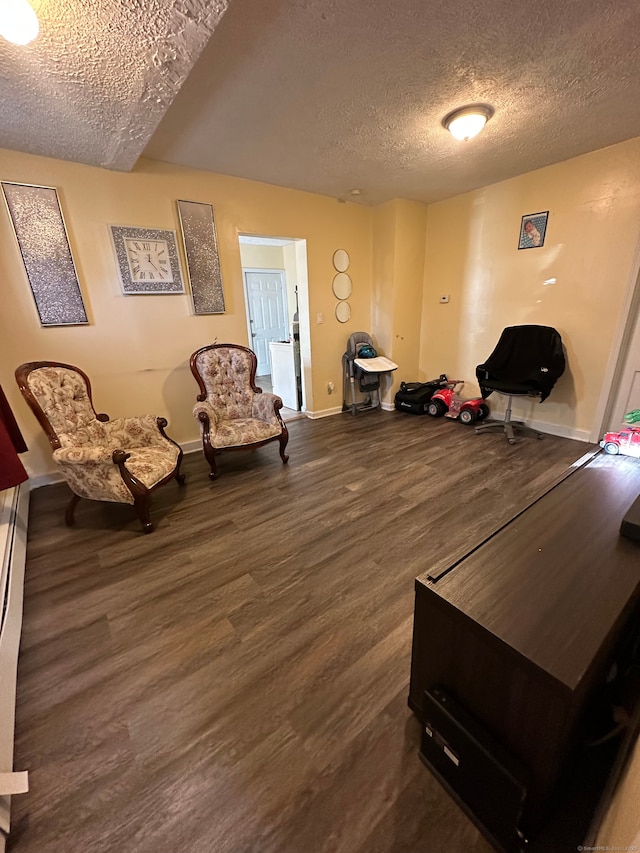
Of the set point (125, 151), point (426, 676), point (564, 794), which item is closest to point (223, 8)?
point (125, 151)

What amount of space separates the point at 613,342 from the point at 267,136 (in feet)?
11.1

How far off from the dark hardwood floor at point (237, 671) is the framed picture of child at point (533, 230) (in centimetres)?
240

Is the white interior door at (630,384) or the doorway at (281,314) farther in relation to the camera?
the doorway at (281,314)

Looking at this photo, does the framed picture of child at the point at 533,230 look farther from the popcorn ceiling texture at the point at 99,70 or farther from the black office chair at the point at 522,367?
the popcorn ceiling texture at the point at 99,70

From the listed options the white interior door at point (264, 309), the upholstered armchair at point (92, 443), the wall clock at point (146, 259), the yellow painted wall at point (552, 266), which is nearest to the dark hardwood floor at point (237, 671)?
the upholstered armchair at point (92, 443)

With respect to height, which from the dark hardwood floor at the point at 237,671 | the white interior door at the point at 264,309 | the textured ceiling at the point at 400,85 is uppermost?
the textured ceiling at the point at 400,85

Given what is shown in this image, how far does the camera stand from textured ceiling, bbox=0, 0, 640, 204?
145 cm

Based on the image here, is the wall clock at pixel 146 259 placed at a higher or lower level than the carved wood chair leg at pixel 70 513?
higher

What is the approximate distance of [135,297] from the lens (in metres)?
2.98

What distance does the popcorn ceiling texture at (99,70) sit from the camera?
1299 millimetres

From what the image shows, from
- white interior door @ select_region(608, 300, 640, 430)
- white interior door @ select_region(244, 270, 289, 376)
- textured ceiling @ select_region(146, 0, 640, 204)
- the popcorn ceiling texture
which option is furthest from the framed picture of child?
white interior door @ select_region(244, 270, 289, 376)

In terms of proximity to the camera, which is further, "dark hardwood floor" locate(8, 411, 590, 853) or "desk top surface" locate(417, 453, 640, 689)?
"dark hardwood floor" locate(8, 411, 590, 853)

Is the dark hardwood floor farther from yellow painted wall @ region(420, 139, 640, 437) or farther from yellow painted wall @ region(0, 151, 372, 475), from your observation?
yellow painted wall @ region(420, 139, 640, 437)

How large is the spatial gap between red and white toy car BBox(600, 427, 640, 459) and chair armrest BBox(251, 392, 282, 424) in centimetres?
226
